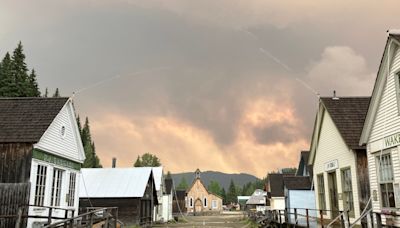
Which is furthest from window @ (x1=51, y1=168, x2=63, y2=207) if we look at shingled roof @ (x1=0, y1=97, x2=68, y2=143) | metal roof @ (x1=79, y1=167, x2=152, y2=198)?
metal roof @ (x1=79, y1=167, x2=152, y2=198)

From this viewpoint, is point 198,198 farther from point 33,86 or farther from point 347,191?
point 347,191

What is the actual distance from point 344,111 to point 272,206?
35.7 metres

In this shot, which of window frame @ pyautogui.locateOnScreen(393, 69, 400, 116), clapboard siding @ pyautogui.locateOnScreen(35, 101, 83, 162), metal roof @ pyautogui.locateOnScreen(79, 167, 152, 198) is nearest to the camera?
window frame @ pyautogui.locateOnScreen(393, 69, 400, 116)

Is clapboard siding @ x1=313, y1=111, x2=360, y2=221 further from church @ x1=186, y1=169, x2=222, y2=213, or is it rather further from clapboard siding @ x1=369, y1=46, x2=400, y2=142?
church @ x1=186, y1=169, x2=222, y2=213

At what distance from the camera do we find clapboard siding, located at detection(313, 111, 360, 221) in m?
19.0

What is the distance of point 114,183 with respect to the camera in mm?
41656

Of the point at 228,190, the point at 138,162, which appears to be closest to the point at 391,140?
the point at 138,162

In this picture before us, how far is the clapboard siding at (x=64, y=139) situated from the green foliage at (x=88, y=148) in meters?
61.5

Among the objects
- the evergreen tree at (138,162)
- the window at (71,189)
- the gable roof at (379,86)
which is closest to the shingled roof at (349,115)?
the gable roof at (379,86)

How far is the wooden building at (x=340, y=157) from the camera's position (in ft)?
61.7

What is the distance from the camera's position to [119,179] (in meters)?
42.3

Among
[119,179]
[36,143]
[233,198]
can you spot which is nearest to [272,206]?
[119,179]

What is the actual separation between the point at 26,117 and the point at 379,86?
16155 millimetres

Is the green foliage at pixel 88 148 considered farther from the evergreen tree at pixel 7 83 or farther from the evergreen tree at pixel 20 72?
the evergreen tree at pixel 7 83
